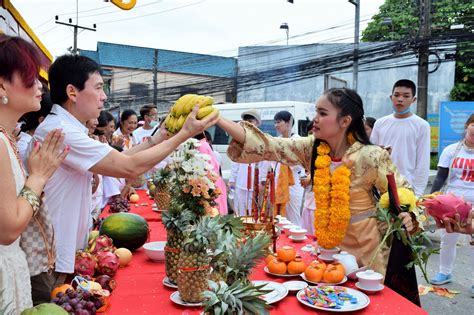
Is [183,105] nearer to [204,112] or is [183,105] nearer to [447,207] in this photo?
[204,112]

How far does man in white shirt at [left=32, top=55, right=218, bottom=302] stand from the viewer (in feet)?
7.00

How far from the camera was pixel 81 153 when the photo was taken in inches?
84.5

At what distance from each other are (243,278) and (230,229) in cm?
48

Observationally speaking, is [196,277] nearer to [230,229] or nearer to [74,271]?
[230,229]

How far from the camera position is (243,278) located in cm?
156

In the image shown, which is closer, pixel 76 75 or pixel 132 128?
pixel 76 75

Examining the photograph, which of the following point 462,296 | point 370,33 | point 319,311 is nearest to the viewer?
point 319,311

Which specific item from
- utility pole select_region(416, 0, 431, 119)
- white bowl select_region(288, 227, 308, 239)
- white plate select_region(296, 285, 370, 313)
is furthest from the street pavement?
utility pole select_region(416, 0, 431, 119)

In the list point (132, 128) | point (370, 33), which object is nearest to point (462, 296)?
point (132, 128)

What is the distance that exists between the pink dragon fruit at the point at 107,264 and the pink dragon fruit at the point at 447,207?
5.79ft

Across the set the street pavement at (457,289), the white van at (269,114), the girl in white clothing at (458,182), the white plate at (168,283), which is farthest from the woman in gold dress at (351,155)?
the white van at (269,114)

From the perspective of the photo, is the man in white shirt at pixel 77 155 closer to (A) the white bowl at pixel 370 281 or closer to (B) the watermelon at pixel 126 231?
(B) the watermelon at pixel 126 231

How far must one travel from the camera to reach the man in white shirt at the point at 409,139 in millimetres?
4828

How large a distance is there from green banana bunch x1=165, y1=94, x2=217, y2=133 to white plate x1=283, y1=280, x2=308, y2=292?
976 mm
